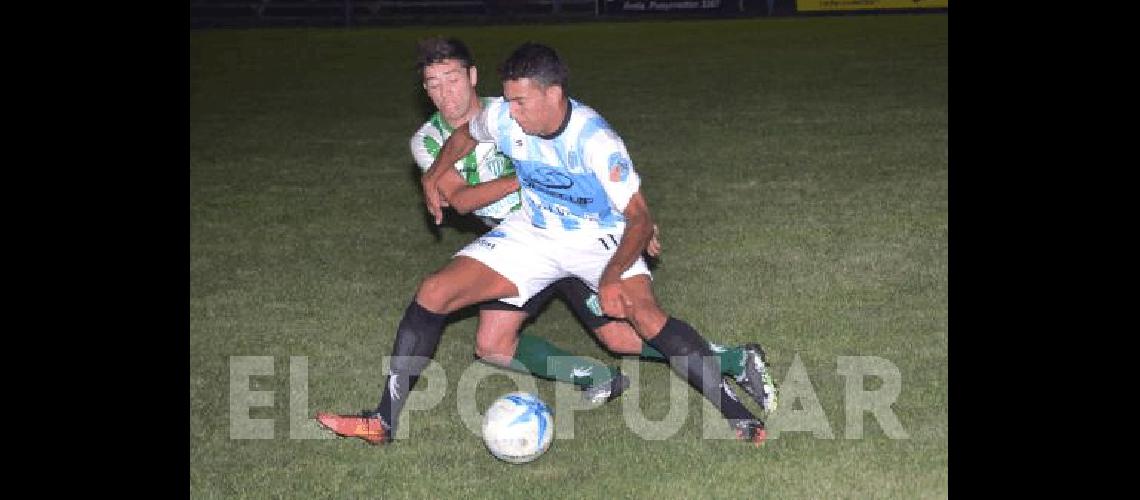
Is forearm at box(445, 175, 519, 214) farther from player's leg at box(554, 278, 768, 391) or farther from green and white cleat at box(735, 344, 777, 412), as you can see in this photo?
green and white cleat at box(735, 344, 777, 412)

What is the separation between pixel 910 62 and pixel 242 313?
15526 mm

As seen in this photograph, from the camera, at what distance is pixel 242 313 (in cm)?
918

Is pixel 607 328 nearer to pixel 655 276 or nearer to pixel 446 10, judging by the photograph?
pixel 655 276

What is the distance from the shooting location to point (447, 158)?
731 cm

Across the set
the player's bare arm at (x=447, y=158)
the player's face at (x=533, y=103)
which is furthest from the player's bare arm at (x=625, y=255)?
the player's bare arm at (x=447, y=158)

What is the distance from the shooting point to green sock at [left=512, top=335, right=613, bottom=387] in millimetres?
Result: 7457

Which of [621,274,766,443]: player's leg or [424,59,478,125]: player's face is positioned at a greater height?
[424,59,478,125]: player's face

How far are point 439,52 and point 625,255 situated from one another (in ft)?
5.24

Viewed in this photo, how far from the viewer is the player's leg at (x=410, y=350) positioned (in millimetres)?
6789

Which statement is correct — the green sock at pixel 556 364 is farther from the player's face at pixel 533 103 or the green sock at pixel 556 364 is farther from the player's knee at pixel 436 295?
the player's face at pixel 533 103

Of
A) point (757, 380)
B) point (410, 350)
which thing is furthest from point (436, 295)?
point (757, 380)

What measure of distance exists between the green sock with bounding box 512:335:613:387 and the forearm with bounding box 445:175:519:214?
76cm

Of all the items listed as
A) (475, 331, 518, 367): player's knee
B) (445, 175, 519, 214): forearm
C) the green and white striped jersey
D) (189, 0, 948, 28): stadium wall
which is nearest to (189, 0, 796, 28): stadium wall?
(189, 0, 948, 28): stadium wall

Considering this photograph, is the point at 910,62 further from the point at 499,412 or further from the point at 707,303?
the point at 499,412
